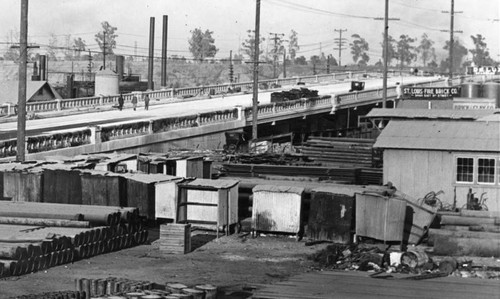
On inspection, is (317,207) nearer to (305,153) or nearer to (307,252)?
(307,252)

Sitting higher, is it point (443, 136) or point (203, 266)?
point (443, 136)

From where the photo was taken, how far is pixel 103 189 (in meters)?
29.3

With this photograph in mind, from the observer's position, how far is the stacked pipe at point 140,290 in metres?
16.3

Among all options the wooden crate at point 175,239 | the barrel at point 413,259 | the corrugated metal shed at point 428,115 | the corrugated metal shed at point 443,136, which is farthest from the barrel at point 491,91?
the barrel at point 413,259

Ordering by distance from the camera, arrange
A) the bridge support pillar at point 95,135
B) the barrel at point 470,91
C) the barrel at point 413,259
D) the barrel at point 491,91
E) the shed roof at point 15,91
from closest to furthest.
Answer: the barrel at point 413,259 < the bridge support pillar at point 95,135 < the barrel at point 491,91 < the barrel at point 470,91 < the shed roof at point 15,91

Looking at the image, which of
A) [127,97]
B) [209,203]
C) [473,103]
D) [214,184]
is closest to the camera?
[214,184]

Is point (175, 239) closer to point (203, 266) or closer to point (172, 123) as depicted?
point (203, 266)

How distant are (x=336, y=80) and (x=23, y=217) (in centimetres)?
9437

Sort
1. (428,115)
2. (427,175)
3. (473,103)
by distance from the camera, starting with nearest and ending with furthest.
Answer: (427,175) < (428,115) < (473,103)

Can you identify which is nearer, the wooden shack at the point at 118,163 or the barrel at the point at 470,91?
the wooden shack at the point at 118,163

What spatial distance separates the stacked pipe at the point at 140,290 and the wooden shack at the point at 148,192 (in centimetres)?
1049

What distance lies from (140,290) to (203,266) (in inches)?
291

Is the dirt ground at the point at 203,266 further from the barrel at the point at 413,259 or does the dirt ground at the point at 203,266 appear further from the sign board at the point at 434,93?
the sign board at the point at 434,93

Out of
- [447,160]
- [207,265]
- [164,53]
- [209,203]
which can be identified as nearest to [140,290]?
[207,265]
